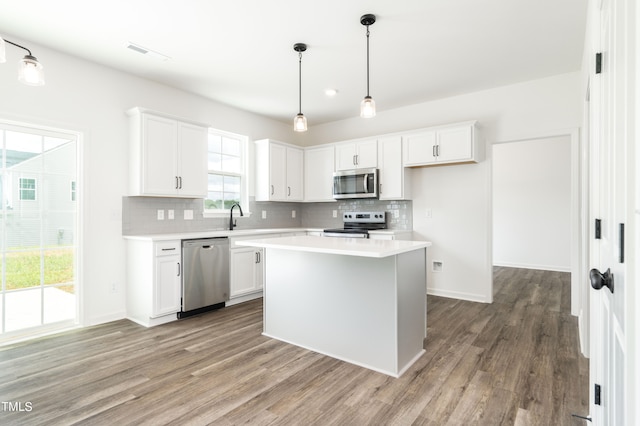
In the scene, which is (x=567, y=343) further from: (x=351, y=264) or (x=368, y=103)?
(x=368, y=103)

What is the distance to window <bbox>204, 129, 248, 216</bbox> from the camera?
191 inches

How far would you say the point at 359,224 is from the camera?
535 centimetres

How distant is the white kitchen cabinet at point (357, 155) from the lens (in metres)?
4.99

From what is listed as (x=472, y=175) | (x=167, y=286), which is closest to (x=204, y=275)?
(x=167, y=286)

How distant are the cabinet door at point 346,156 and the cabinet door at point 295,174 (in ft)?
2.36

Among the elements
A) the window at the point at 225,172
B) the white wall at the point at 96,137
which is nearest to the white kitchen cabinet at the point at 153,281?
the white wall at the point at 96,137

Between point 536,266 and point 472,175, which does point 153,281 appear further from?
point 536,266

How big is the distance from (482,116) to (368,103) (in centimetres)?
248

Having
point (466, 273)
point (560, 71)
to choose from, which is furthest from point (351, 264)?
point (560, 71)

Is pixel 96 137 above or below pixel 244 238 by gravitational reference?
above

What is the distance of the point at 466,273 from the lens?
14.8ft

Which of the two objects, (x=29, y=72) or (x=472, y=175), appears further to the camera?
(x=472, y=175)

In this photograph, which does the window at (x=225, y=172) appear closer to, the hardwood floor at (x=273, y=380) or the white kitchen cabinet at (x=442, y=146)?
the hardwood floor at (x=273, y=380)

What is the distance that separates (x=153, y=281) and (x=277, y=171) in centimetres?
253
